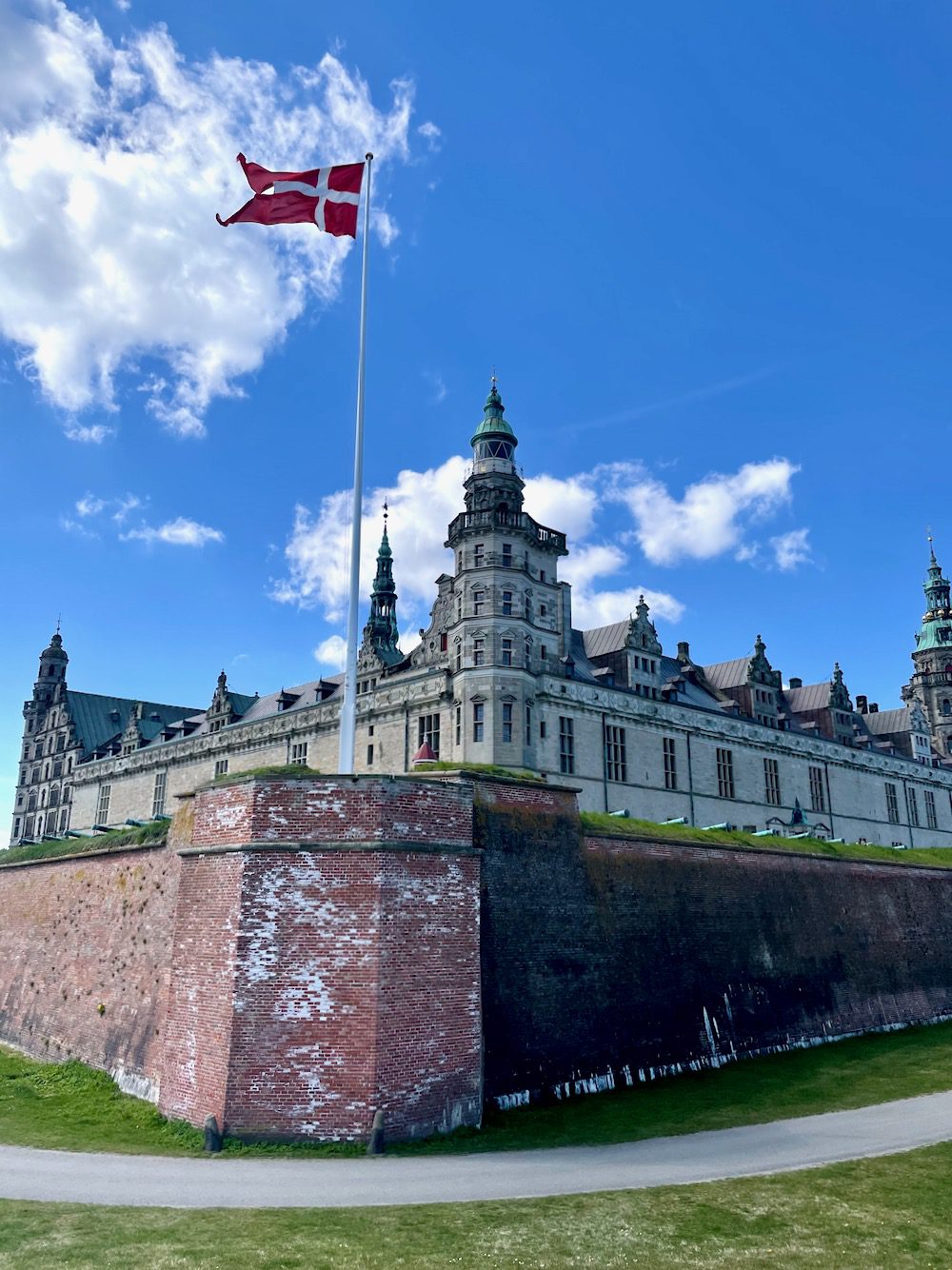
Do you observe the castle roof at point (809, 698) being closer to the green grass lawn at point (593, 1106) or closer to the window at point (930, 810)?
the window at point (930, 810)

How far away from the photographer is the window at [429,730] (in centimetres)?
4584

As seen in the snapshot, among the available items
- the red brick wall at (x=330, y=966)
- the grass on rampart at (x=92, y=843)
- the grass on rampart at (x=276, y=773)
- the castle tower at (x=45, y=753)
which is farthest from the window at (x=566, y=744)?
the castle tower at (x=45, y=753)

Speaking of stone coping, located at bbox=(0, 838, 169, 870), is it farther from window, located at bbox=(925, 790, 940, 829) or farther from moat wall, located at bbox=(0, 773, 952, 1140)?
window, located at bbox=(925, 790, 940, 829)

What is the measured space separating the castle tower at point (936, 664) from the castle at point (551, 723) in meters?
0.23

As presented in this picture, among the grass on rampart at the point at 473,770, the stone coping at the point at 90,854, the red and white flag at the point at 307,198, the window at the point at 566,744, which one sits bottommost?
the stone coping at the point at 90,854

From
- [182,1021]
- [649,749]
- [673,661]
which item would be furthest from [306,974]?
[673,661]

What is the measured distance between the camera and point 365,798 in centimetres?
1881

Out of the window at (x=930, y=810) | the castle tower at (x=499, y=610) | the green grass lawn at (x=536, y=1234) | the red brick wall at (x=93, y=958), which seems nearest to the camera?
the green grass lawn at (x=536, y=1234)

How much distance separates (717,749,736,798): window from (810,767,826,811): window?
28.0ft

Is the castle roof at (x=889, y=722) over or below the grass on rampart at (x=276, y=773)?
over

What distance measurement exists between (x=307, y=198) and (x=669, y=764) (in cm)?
3778

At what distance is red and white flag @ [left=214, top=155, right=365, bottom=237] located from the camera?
20.3 metres

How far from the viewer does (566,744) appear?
152 feet

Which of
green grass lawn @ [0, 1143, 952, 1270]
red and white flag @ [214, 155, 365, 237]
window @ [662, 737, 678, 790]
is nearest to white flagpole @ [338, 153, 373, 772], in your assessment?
red and white flag @ [214, 155, 365, 237]
